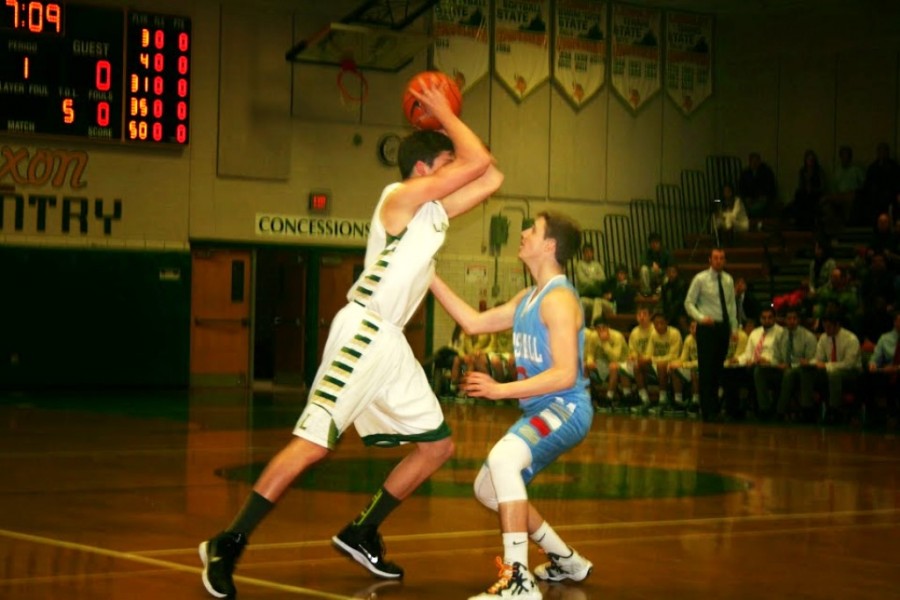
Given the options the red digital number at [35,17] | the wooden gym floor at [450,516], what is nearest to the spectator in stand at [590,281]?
the wooden gym floor at [450,516]

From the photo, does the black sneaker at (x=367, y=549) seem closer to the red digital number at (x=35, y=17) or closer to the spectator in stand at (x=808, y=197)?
the red digital number at (x=35, y=17)

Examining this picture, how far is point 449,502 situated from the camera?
27.8ft

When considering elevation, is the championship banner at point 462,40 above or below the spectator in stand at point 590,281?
above

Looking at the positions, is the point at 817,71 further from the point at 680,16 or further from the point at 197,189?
the point at 197,189

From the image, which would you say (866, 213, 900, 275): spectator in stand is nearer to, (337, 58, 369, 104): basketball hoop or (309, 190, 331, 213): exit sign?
(337, 58, 369, 104): basketball hoop

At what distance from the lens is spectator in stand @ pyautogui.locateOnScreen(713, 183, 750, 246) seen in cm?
2488

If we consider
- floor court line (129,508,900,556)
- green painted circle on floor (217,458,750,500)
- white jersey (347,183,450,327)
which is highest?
white jersey (347,183,450,327)

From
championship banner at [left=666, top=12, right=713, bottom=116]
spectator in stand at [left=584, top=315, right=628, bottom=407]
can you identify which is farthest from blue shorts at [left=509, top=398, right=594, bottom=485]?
championship banner at [left=666, top=12, right=713, bottom=116]

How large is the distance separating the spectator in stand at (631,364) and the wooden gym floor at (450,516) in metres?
4.69

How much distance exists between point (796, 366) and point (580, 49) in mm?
10781

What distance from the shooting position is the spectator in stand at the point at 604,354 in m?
19.4

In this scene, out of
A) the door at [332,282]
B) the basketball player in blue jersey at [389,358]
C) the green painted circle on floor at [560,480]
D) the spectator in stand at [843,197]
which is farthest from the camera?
the door at [332,282]

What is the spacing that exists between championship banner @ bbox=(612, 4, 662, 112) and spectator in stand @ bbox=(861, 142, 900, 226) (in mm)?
5083

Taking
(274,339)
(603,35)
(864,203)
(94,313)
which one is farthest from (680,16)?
(94,313)
